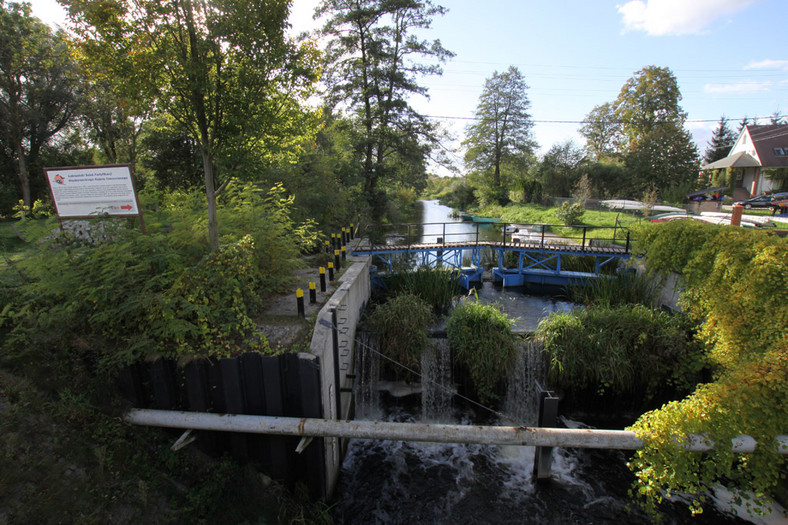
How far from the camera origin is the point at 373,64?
19.6 m

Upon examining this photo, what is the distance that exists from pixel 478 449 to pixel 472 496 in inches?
43.8

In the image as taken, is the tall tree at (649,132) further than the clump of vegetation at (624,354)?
Yes

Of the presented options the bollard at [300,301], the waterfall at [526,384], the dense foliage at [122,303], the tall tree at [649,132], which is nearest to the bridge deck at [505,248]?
the waterfall at [526,384]

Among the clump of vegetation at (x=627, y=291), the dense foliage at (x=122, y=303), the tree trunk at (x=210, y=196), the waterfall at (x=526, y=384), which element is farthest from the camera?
the clump of vegetation at (x=627, y=291)

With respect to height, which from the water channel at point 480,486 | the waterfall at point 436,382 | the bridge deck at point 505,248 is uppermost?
the bridge deck at point 505,248

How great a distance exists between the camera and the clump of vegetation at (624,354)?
723 centimetres

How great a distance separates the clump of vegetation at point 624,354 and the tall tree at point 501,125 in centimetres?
3158

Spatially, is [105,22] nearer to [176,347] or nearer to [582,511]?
[176,347]

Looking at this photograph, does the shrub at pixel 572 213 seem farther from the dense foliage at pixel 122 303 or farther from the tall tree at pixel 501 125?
the dense foliage at pixel 122 303

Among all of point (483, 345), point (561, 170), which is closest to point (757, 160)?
point (561, 170)

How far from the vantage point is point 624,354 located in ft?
24.3

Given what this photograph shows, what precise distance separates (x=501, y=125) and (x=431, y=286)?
32670 millimetres

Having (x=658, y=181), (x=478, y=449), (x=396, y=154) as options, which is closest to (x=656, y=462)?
(x=478, y=449)

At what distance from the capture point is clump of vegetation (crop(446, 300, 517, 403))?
7590mm
